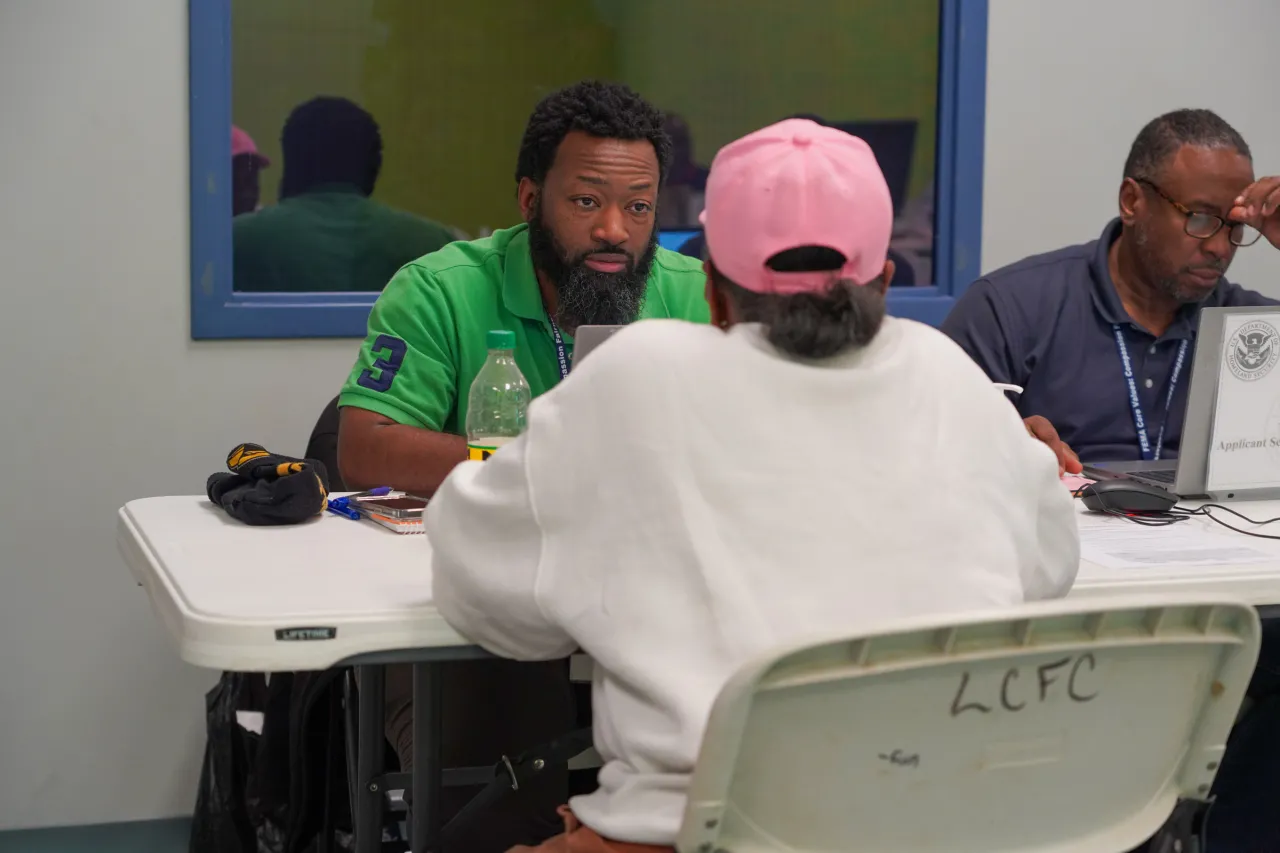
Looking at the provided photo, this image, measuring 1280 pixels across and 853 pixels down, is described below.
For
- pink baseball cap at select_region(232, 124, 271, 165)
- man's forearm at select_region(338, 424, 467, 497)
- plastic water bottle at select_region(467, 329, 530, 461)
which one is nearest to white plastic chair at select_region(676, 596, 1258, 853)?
man's forearm at select_region(338, 424, 467, 497)

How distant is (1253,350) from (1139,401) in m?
0.62

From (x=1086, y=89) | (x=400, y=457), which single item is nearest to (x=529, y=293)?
(x=400, y=457)

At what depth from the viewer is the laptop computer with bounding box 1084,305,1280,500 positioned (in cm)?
224

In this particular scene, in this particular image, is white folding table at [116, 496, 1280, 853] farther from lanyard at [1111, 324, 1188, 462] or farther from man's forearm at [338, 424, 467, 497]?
lanyard at [1111, 324, 1188, 462]

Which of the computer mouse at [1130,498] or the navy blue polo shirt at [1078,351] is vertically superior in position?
the navy blue polo shirt at [1078,351]

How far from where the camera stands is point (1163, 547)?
1.99m

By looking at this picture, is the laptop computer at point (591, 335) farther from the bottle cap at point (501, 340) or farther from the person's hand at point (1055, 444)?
the person's hand at point (1055, 444)

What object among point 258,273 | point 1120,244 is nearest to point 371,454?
point 258,273

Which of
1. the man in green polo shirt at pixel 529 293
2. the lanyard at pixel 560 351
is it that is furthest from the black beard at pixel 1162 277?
the lanyard at pixel 560 351

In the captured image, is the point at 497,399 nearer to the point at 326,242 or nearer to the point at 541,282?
the point at 541,282

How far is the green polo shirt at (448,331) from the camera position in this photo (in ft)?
8.12

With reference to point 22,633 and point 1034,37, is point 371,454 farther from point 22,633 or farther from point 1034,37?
point 1034,37

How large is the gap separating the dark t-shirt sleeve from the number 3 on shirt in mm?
1215

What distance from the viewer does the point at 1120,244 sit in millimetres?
3018
